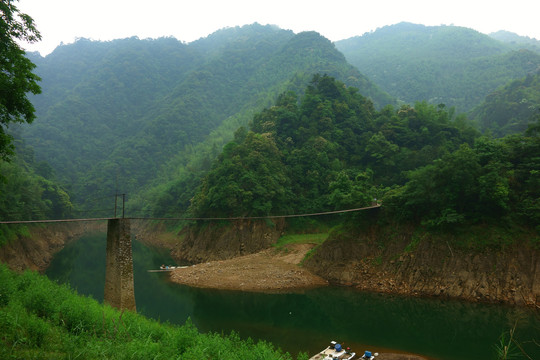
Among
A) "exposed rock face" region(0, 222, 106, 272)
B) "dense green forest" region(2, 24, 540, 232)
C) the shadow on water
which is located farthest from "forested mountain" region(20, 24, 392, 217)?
the shadow on water

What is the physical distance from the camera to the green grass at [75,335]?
818cm

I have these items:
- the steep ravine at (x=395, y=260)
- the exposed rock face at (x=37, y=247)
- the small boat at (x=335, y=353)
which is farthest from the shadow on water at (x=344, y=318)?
the exposed rock face at (x=37, y=247)

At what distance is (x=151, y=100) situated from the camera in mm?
116875

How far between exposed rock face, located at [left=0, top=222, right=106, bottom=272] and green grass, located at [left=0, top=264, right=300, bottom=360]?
1753cm

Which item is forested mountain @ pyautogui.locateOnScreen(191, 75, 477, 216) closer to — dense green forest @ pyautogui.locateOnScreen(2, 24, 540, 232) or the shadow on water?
dense green forest @ pyautogui.locateOnScreen(2, 24, 540, 232)

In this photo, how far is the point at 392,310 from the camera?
2253 cm

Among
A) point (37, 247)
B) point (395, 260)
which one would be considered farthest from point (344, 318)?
point (37, 247)

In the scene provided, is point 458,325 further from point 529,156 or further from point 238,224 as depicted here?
point 238,224

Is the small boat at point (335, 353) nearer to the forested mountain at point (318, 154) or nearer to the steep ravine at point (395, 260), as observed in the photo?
the steep ravine at point (395, 260)

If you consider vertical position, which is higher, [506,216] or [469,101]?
[469,101]

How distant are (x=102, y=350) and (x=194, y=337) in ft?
12.0

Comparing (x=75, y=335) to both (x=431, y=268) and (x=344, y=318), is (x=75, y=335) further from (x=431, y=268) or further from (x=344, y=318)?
(x=431, y=268)

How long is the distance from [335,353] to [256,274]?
1559cm

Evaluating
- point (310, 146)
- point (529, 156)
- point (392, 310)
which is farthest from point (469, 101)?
point (392, 310)
